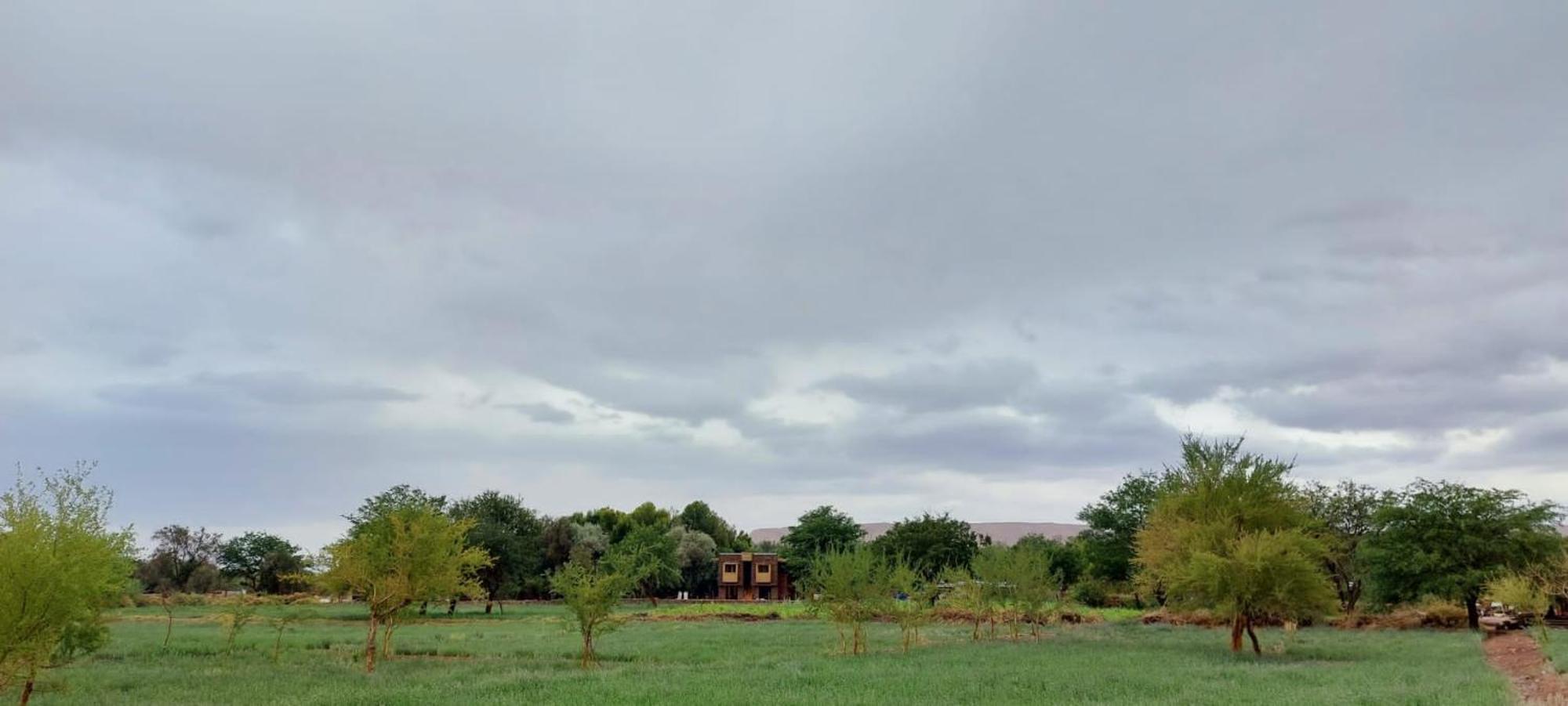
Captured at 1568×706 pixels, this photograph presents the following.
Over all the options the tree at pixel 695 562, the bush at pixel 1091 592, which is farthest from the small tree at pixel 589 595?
the tree at pixel 695 562

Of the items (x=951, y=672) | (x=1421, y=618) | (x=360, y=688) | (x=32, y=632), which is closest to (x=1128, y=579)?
(x=1421, y=618)

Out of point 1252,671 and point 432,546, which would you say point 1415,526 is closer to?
point 1252,671

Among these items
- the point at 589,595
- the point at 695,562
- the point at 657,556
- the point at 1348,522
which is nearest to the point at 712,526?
the point at 695,562

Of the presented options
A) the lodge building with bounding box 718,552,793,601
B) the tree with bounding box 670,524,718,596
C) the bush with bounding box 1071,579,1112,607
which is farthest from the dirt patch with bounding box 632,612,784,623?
the tree with bounding box 670,524,718,596

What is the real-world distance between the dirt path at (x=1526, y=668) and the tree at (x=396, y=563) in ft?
105

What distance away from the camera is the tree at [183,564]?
105875 millimetres

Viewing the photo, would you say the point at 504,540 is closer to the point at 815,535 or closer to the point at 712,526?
the point at 815,535

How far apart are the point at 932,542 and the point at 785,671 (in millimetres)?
83241

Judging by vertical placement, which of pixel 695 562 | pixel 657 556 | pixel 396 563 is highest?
pixel 396 563

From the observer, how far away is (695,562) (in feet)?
414

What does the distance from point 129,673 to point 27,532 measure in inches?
493

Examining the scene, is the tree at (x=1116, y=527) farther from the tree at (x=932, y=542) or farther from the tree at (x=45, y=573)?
the tree at (x=45, y=573)

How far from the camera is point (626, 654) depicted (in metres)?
39.0

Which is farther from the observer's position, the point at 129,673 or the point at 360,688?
the point at 129,673
